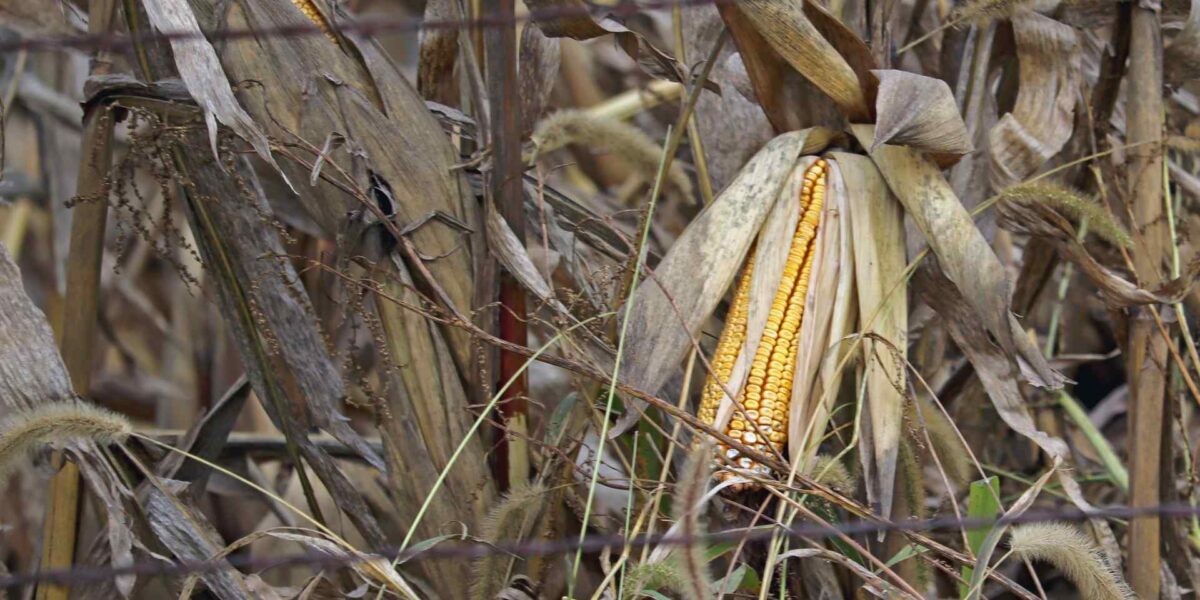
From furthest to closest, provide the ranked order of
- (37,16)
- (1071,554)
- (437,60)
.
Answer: (37,16) → (437,60) → (1071,554)

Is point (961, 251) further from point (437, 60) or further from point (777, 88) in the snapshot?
point (437, 60)

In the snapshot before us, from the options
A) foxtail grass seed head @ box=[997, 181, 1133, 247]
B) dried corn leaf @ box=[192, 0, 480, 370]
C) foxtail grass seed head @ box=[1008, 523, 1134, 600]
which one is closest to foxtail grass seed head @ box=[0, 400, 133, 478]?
dried corn leaf @ box=[192, 0, 480, 370]

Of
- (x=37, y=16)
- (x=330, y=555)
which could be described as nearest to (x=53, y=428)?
(x=330, y=555)

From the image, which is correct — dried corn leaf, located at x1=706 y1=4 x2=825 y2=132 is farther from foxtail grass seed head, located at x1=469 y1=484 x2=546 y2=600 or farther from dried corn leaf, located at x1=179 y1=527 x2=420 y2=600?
dried corn leaf, located at x1=179 y1=527 x2=420 y2=600

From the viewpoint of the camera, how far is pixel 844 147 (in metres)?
1.65

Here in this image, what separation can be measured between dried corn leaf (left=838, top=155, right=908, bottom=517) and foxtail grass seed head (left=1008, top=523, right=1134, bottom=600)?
0.67 ft

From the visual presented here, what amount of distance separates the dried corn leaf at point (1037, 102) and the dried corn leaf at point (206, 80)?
40.7 inches

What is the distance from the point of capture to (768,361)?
4.82 feet

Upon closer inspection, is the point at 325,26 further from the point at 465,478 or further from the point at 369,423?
the point at 369,423

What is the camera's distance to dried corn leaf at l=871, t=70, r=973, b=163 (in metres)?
1.44

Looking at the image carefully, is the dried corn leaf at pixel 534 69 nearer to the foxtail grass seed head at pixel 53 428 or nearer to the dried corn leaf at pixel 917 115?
the dried corn leaf at pixel 917 115

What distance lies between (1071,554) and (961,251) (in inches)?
16.3

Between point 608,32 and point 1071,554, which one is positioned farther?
point 608,32

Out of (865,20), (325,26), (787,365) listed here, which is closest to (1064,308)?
Result: (865,20)
